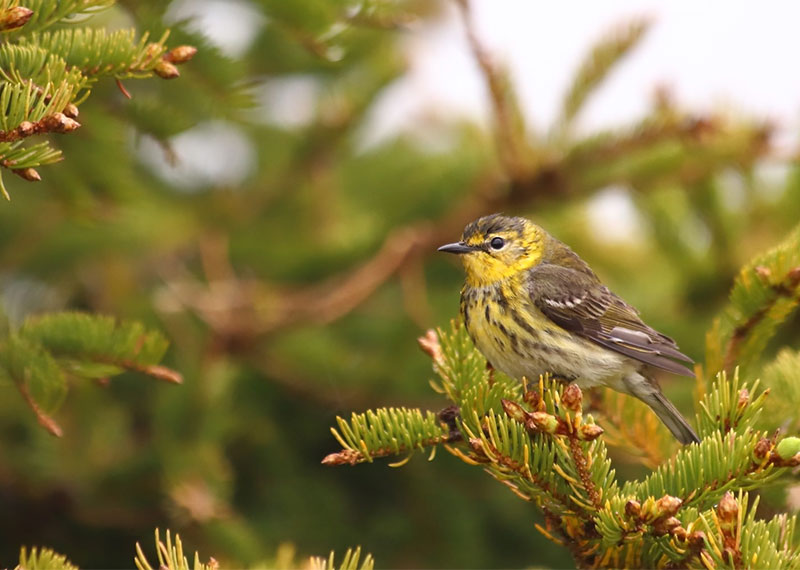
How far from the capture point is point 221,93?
309 cm

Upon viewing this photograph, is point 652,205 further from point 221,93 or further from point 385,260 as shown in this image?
point 221,93

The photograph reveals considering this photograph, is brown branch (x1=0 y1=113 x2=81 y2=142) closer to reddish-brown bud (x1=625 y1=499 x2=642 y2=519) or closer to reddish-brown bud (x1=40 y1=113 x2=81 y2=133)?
reddish-brown bud (x1=40 y1=113 x2=81 y2=133)

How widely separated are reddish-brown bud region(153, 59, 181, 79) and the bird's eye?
7.01 ft

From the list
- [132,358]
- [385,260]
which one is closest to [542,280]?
[385,260]

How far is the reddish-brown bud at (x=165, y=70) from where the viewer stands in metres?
2.27

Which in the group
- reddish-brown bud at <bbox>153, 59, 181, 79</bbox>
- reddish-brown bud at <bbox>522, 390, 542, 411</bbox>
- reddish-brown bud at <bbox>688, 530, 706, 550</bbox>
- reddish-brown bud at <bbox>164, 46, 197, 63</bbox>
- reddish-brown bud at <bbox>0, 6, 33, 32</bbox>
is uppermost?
reddish-brown bud at <bbox>0, 6, 33, 32</bbox>

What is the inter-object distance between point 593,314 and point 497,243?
55cm

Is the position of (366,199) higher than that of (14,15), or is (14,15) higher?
(14,15)

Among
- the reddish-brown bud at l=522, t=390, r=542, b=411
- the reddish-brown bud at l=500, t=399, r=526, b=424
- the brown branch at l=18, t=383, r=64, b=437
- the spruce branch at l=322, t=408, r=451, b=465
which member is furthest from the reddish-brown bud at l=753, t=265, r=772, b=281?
the brown branch at l=18, t=383, r=64, b=437

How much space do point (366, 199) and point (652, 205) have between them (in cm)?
166

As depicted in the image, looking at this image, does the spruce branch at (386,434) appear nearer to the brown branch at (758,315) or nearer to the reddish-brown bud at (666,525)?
the reddish-brown bud at (666,525)

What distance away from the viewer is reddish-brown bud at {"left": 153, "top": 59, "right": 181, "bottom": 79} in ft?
7.44

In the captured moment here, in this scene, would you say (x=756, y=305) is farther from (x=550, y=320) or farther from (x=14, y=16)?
(x=14, y=16)

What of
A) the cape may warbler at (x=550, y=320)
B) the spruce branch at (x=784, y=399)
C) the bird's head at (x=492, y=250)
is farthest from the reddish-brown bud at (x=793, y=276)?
the bird's head at (x=492, y=250)
